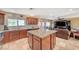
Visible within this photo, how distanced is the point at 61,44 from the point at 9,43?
1.10 meters

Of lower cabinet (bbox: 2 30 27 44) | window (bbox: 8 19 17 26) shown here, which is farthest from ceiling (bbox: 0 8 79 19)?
lower cabinet (bbox: 2 30 27 44)

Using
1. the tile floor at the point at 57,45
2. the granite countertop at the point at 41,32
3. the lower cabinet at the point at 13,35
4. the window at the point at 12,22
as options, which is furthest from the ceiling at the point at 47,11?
the tile floor at the point at 57,45

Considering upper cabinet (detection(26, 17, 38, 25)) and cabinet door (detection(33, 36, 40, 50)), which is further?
upper cabinet (detection(26, 17, 38, 25))

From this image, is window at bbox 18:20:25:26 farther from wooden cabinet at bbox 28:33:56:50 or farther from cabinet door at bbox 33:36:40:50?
cabinet door at bbox 33:36:40:50

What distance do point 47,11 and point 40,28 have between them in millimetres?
415

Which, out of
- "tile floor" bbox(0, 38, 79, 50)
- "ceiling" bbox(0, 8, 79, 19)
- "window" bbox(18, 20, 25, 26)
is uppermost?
"ceiling" bbox(0, 8, 79, 19)

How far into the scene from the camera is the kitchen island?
1.72 m

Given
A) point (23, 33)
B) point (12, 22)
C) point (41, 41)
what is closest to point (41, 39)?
point (41, 41)

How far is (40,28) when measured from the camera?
189 centimetres

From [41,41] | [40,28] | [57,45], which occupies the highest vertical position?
[40,28]

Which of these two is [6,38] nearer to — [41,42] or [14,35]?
[14,35]

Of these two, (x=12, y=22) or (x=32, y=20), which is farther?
(x=32, y=20)

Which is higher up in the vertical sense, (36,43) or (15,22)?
(15,22)
